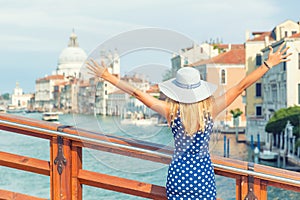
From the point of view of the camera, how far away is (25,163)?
8.60ft

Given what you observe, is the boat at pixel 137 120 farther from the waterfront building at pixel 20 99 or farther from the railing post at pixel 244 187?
the waterfront building at pixel 20 99

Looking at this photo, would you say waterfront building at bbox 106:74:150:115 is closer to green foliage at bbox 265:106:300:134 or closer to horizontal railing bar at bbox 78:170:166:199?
horizontal railing bar at bbox 78:170:166:199

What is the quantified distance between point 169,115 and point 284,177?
0.56m

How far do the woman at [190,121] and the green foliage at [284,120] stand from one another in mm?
27653

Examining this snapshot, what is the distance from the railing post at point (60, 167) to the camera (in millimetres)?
2523

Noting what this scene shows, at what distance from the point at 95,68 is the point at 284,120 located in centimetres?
3017

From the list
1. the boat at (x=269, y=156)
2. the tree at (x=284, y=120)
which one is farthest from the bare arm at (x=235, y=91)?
Answer: the boat at (x=269, y=156)

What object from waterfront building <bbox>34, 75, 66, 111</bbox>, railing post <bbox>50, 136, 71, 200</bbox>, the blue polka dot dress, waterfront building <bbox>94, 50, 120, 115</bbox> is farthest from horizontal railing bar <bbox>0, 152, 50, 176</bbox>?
waterfront building <bbox>34, 75, 66, 111</bbox>

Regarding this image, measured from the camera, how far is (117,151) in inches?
96.9

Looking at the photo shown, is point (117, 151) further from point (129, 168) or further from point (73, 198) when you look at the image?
point (73, 198)

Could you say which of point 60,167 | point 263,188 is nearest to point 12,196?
point 60,167

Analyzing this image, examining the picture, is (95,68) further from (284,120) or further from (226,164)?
(284,120)

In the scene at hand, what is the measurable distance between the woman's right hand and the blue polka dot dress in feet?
1.23

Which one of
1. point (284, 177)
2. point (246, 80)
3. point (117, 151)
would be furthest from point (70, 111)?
point (284, 177)
